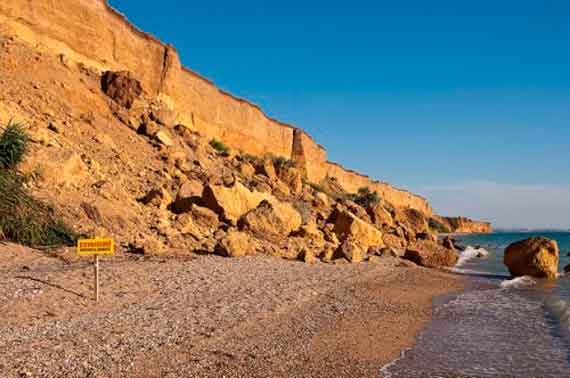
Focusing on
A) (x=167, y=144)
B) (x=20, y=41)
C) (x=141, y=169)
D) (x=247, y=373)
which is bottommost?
(x=247, y=373)

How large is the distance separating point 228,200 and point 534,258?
11.7 m

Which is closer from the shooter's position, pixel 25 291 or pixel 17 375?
pixel 17 375

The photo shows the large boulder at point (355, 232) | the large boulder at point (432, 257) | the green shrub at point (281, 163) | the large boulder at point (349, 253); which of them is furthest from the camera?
Result: the green shrub at point (281, 163)

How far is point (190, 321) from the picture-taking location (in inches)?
300

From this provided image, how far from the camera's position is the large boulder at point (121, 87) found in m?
23.7

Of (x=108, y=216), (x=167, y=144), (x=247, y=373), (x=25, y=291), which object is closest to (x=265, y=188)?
(x=167, y=144)

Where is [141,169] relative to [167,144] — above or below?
below

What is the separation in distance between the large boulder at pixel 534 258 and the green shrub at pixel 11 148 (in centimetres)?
1750

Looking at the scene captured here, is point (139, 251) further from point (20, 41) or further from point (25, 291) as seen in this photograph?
point (20, 41)

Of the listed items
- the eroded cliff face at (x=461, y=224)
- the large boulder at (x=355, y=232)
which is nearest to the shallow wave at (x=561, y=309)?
the large boulder at (x=355, y=232)

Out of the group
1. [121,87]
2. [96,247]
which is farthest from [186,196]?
[121,87]

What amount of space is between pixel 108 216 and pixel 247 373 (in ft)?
31.6

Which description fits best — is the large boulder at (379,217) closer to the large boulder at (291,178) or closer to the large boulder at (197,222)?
the large boulder at (291,178)

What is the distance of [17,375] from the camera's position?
16.5ft
